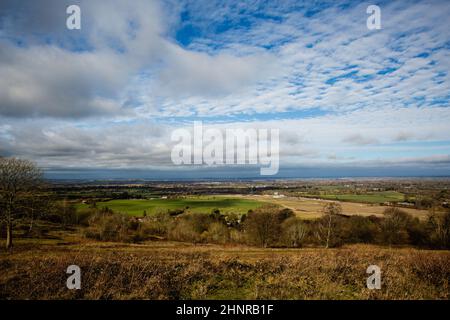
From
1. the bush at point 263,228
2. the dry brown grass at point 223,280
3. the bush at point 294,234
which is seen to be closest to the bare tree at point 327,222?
the bush at point 294,234

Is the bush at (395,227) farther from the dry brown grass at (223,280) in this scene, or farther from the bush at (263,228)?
the dry brown grass at (223,280)

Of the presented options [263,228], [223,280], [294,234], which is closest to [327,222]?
[294,234]

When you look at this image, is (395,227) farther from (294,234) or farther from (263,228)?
(263,228)
